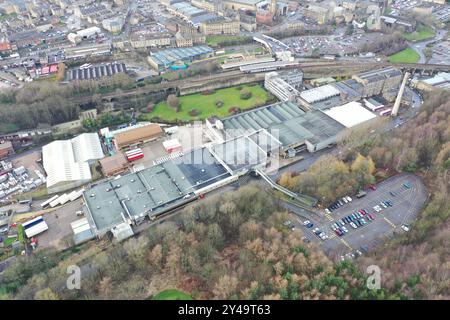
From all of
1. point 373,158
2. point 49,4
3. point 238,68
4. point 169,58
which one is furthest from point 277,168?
point 49,4

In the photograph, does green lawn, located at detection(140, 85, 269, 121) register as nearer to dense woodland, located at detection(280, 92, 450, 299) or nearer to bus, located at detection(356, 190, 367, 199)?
dense woodland, located at detection(280, 92, 450, 299)

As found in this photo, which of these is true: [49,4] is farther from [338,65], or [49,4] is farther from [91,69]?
[338,65]

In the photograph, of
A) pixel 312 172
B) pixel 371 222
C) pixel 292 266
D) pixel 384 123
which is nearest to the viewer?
pixel 292 266

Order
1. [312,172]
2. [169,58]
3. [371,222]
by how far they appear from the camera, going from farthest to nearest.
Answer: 1. [169,58]
2. [312,172]
3. [371,222]

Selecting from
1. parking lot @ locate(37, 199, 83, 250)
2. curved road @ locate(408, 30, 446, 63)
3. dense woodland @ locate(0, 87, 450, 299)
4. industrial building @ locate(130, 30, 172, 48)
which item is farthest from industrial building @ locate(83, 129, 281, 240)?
curved road @ locate(408, 30, 446, 63)

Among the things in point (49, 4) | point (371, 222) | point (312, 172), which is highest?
point (49, 4)

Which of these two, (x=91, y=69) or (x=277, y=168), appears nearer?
(x=277, y=168)
